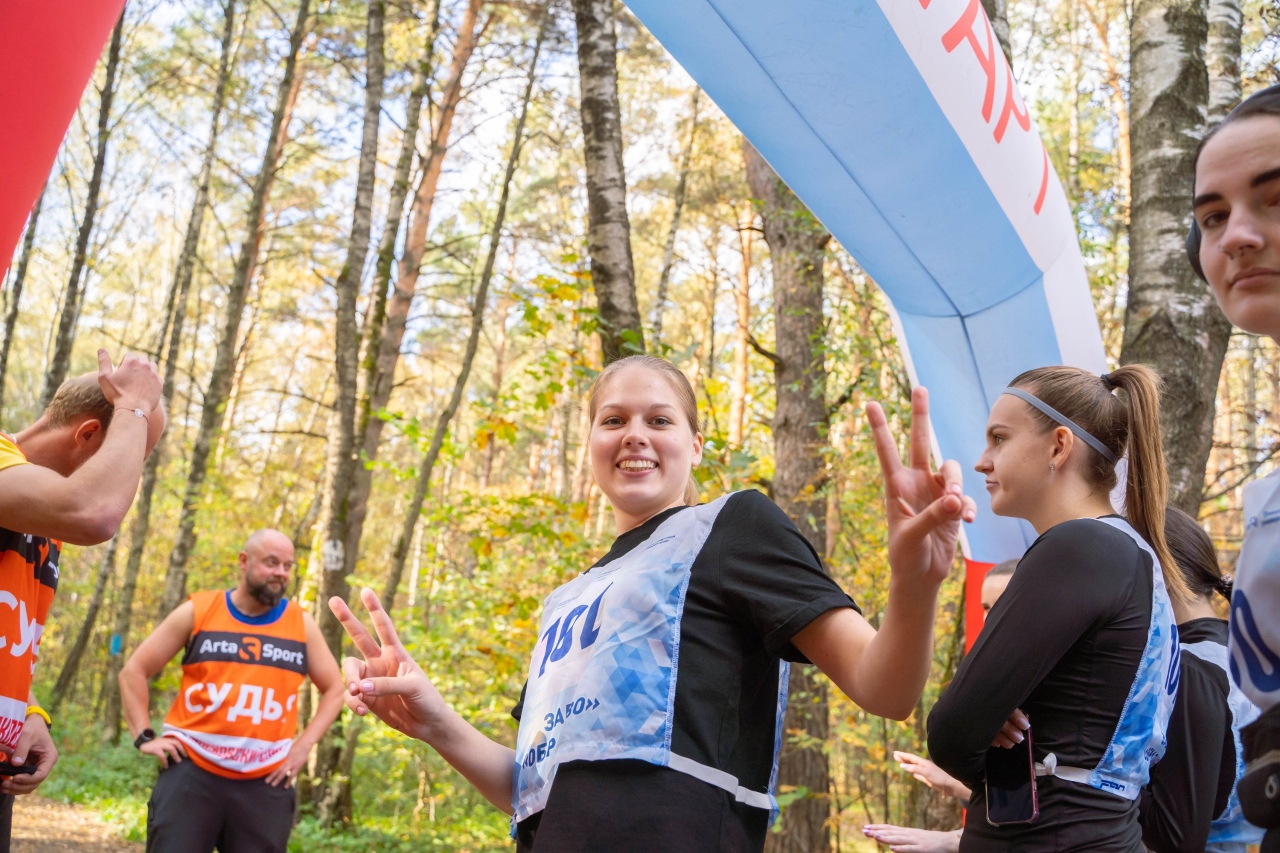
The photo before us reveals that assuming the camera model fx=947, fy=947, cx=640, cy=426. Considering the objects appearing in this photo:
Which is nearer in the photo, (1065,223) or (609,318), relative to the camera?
(1065,223)

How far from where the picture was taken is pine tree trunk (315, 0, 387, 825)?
8.23 m

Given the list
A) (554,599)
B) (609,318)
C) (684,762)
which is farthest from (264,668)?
(684,762)

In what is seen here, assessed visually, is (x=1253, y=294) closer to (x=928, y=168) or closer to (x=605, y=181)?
(x=928, y=168)

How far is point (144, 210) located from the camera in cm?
2327

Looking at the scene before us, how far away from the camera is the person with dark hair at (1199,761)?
2.03 m

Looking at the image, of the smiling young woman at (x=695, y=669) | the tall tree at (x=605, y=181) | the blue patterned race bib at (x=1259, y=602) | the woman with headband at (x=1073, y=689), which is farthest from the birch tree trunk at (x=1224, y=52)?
the blue patterned race bib at (x=1259, y=602)

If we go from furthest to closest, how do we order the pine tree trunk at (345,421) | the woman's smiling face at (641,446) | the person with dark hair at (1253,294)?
1. the pine tree trunk at (345,421)
2. the woman's smiling face at (641,446)
3. the person with dark hair at (1253,294)

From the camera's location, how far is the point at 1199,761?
80.7 inches

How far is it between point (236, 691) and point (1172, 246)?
4796mm

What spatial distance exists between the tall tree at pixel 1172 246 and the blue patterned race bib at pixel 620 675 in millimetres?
3094

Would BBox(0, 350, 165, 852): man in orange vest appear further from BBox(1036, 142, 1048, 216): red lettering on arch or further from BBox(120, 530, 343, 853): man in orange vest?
BBox(1036, 142, 1048, 216): red lettering on arch

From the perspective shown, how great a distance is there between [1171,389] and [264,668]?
4.40 metres

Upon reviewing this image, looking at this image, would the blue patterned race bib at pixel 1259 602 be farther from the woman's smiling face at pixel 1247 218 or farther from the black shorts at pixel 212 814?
the black shorts at pixel 212 814

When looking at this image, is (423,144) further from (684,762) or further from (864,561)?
(684,762)
